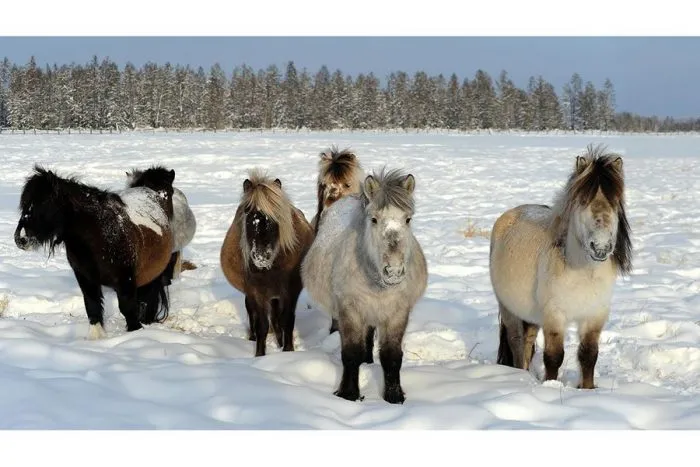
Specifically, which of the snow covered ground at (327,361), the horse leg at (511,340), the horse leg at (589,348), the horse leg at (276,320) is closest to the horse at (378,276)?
the snow covered ground at (327,361)

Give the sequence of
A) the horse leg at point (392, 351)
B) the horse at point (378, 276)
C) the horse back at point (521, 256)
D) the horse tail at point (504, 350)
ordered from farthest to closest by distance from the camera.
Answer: the horse tail at point (504, 350), the horse back at point (521, 256), the horse leg at point (392, 351), the horse at point (378, 276)

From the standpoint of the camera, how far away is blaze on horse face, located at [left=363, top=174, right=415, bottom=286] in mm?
3930

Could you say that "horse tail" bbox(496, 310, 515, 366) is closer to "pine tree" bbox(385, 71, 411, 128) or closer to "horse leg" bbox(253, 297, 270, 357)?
"horse leg" bbox(253, 297, 270, 357)

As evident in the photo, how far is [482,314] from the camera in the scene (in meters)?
7.23

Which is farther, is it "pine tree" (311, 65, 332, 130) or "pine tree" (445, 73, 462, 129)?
"pine tree" (445, 73, 462, 129)

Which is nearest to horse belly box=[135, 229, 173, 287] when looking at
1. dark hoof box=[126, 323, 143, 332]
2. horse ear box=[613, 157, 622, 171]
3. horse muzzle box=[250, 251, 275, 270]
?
dark hoof box=[126, 323, 143, 332]

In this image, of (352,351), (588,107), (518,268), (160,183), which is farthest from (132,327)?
(588,107)

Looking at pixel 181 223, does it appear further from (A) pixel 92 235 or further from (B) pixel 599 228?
(B) pixel 599 228

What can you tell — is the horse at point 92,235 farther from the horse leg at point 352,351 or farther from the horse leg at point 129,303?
the horse leg at point 352,351

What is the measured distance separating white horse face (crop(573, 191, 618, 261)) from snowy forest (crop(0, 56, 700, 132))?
70.7m

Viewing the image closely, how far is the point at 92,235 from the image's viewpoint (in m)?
6.04

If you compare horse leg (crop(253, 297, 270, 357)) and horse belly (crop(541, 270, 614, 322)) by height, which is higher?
horse belly (crop(541, 270, 614, 322))

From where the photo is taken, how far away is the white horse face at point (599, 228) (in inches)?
166

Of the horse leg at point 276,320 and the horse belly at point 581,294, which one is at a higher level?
the horse belly at point 581,294
